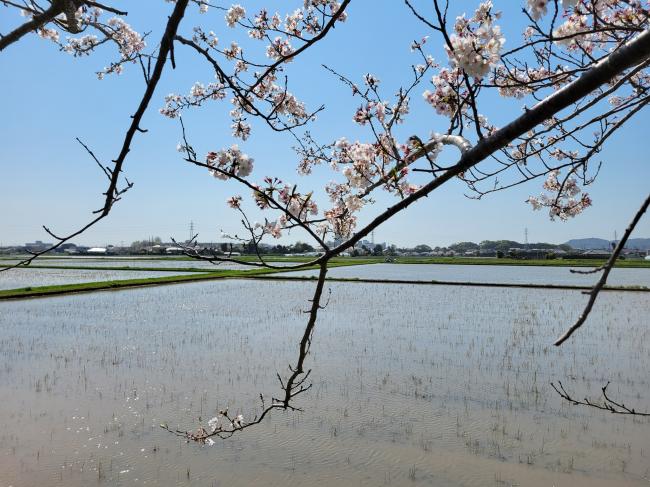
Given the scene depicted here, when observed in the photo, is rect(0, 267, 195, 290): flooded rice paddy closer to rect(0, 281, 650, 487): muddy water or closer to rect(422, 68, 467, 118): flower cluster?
rect(0, 281, 650, 487): muddy water

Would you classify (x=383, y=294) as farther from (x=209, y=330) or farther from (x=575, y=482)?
(x=575, y=482)

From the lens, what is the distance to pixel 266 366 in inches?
358

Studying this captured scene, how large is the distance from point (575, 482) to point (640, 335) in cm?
903

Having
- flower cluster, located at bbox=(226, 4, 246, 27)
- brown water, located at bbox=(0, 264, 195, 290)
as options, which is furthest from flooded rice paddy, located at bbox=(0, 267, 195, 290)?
flower cluster, located at bbox=(226, 4, 246, 27)

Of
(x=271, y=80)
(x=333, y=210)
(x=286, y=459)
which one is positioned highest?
(x=271, y=80)

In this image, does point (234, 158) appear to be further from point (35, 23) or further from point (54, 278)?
point (54, 278)

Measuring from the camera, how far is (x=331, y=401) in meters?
7.20

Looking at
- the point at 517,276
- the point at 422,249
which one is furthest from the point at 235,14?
the point at 422,249

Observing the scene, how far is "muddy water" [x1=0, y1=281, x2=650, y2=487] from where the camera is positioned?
518 cm

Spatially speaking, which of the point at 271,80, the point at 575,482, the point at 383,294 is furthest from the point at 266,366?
the point at 383,294

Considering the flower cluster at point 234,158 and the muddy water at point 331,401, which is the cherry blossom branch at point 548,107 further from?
the muddy water at point 331,401

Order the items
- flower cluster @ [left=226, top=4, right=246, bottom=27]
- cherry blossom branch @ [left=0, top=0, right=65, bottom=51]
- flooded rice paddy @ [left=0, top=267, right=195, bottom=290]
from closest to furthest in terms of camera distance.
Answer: cherry blossom branch @ [left=0, top=0, right=65, bottom=51]
flower cluster @ [left=226, top=4, right=246, bottom=27]
flooded rice paddy @ [left=0, top=267, right=195, bottom=290]

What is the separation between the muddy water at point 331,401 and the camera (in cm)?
518

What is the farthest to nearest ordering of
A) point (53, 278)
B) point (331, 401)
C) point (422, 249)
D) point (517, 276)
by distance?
point (422, 249) < point (517, 276) < point (53, 278) < point (331, 401)
